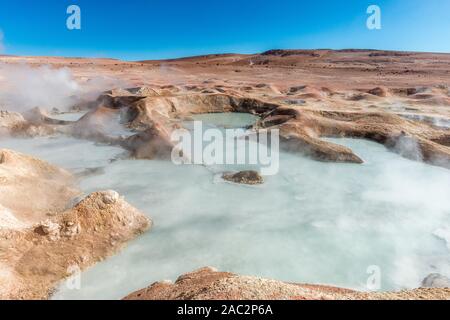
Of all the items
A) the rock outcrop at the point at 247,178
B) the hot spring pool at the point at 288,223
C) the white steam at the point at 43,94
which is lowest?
the hot spring pool at the point at 288,223

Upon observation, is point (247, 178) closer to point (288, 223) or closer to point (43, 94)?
point (288, 223)

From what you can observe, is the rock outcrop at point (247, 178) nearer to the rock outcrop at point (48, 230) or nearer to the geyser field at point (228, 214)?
the geyser field at point (228, 214)

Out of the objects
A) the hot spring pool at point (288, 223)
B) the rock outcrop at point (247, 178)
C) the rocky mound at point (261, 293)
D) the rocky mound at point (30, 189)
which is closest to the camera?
the rocky mound at point (261, 293)

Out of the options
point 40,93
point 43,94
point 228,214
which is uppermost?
point 40,93

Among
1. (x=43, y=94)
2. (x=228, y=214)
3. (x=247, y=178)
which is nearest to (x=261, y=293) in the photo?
(x=228, y=214)

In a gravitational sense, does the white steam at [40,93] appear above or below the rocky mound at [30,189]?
above

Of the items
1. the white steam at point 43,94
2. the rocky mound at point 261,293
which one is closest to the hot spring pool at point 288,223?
the rocky mound at point 261,293
